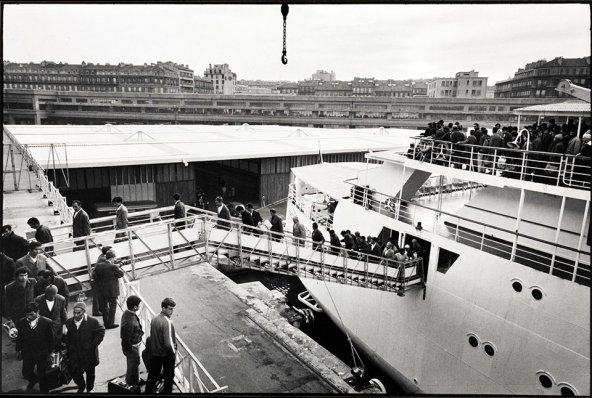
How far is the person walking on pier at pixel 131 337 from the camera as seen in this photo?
5.69m

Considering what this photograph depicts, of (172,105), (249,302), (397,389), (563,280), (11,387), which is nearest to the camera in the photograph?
(11,387)

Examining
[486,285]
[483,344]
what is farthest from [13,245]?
[483,344]

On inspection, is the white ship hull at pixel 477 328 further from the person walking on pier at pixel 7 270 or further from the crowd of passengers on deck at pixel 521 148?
the person walking on pier at pixel 7 270

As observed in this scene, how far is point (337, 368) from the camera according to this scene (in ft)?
36.6

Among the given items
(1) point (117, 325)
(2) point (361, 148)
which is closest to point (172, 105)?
(2) point (361, 148)

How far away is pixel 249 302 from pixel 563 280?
8.77 meters

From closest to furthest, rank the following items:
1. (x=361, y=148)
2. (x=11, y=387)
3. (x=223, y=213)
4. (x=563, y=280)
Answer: (x=11, y=387) < (x=563, y=280) < (x=223, y=213) < (x=361, y=148)

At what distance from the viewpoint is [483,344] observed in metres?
9.93

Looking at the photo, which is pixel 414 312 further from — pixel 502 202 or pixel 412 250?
pixel 502 202

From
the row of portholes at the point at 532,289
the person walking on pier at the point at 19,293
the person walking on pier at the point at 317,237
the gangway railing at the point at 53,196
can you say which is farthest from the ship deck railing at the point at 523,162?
the gangway railing at the point at 53,196

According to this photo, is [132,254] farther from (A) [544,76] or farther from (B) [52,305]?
(A) [544,76]

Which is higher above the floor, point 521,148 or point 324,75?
point 324,75

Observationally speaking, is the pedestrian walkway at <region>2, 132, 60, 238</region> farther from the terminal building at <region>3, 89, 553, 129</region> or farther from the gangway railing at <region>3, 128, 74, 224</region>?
the terminal building at <region>3, 89, 553, 129</region>

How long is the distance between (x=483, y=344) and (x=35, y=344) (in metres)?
9.26
